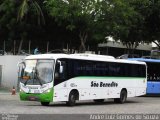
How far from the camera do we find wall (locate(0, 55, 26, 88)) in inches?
1827

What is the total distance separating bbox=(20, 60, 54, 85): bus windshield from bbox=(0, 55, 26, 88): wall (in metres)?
18.1

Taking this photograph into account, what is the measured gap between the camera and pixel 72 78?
28500 mm

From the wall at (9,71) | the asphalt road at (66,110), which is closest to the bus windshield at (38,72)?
the asphalt road at (66,110)

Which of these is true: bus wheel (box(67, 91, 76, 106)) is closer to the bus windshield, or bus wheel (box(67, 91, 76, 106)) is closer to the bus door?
the bus door

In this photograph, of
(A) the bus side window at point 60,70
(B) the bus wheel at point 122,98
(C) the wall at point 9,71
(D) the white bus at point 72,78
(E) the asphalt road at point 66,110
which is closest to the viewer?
(E) the asphalt road at point 66,110

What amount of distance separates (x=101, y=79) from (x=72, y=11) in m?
16.4

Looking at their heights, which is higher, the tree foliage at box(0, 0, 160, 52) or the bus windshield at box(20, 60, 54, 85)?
the tree foliage at box(0, 0, 160, 52)

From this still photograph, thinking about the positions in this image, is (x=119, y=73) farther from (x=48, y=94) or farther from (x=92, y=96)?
(x=48, y=94)

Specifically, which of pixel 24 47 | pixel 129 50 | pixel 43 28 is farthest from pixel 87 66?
pixel 129 50

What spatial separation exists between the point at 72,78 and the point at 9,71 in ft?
63.3

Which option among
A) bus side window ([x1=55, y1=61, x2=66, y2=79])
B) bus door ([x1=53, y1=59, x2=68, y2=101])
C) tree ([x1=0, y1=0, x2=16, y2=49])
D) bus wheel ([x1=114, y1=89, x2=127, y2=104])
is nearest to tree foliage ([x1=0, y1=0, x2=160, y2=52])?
tree ([x1=0, y1=0, x2=16, y2=49])

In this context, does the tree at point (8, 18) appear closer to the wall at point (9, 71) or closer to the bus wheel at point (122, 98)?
the wall at point (9, 71)

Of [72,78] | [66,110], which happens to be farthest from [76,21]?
[66,110]

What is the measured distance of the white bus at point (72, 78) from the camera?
27359 mm
